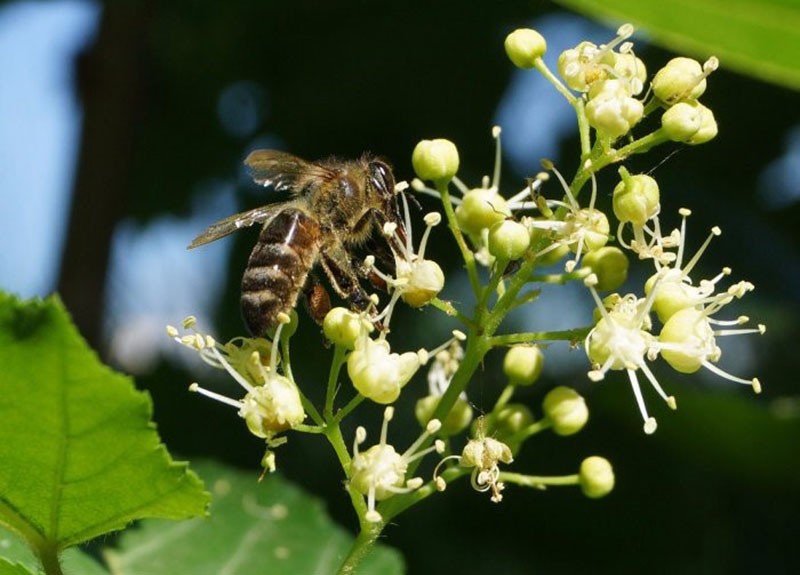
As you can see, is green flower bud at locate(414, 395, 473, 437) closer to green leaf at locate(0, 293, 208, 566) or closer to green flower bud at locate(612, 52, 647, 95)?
green leaf at locate(0, 293, 208, 566)

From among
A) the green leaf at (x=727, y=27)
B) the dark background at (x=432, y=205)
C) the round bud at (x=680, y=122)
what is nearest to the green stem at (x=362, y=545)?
the round bud at (x=680, y=122)

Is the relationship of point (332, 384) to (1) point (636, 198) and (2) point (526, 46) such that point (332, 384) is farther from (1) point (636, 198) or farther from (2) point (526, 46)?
(2) point (526, 46)

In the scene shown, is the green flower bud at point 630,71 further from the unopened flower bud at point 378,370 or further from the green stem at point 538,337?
the unopened flower bud at point 378,370

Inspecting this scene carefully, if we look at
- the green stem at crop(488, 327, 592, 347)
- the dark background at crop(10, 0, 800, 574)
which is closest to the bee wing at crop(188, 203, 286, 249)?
the green stem at crop(488, 327, 592, 347)

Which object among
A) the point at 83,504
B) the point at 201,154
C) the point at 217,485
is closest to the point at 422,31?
the point at 201,154

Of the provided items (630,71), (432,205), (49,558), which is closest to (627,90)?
(630,71)

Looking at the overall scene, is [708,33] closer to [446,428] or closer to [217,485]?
[446,428]
